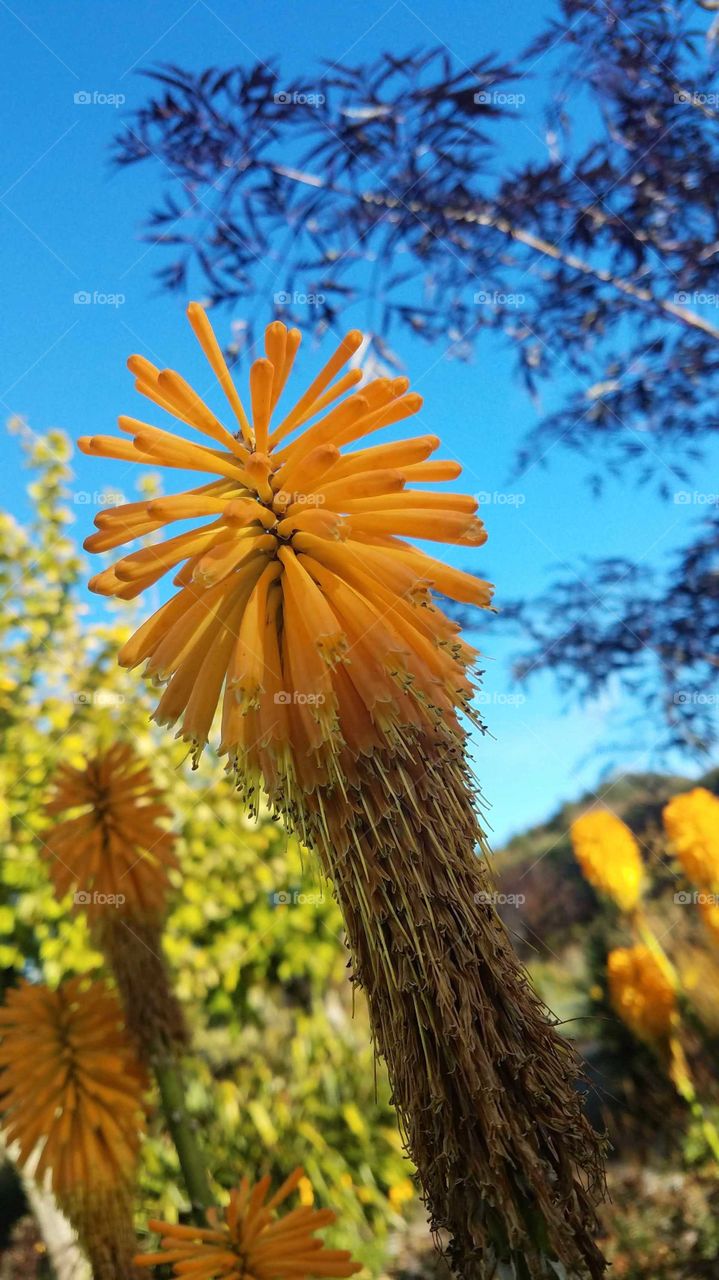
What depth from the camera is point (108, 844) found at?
215 centimetres

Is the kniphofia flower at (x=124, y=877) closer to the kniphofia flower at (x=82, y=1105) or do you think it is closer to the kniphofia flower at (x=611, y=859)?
the kniphofia flower at (x=82, y=1105)

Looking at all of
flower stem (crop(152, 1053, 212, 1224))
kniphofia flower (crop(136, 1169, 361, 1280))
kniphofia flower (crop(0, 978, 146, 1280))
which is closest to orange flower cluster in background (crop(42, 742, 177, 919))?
kniphofia flower (crop(0, 978, 146, 1280))

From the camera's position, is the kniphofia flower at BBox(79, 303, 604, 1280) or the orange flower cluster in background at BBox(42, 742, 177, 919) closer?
the kniphofia flower at BBox(79, 303, 604, 1280)

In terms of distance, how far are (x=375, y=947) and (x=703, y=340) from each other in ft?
12.7

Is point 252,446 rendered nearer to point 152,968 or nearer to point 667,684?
point 152,968

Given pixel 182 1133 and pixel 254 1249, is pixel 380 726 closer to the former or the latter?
pixel 254 1249

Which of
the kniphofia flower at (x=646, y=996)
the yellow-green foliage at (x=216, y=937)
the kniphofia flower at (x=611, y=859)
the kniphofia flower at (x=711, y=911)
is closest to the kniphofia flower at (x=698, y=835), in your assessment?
the kniphofia flower at (x=711, y=911)

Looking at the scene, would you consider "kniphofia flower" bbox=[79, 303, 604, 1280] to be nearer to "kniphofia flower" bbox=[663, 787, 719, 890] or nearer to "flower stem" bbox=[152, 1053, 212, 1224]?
"flower stem" bbox=[152, 1053, 212, 1224]

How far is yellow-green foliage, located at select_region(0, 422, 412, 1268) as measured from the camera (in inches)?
166

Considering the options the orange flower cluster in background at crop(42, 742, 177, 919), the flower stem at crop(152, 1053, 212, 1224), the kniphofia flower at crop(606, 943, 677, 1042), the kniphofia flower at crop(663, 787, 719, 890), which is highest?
the orange flower cluster in background at crop(42, 742, 177, 919)

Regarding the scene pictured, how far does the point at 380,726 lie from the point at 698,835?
2.43m

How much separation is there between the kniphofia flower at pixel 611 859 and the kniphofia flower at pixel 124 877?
6.55ft

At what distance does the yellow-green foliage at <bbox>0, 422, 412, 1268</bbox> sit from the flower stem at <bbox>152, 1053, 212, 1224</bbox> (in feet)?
6.84

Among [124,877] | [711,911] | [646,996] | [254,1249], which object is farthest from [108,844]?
[646,996]
